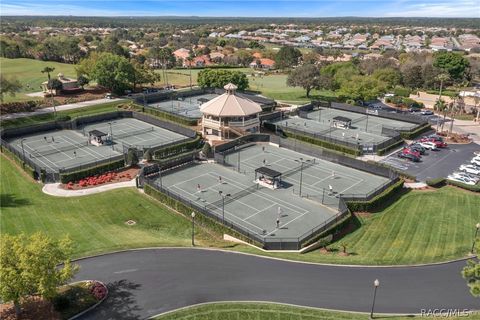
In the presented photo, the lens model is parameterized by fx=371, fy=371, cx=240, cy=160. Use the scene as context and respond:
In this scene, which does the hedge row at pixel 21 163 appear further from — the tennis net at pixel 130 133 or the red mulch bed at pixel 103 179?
the tennis net at pixel 130 133

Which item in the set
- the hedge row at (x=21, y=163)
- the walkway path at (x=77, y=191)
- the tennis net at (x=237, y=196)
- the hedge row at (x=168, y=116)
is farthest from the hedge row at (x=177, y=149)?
the tennis net at (x=237, y=196)

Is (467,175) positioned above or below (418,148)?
below

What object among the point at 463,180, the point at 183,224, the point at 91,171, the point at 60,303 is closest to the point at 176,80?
the point at 91,171

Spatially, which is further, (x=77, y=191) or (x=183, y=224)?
(x=77, y=191)

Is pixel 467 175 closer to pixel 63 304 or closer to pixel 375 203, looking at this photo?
pixel 375 203

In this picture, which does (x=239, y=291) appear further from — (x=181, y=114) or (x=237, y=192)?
(x=181, y=114)

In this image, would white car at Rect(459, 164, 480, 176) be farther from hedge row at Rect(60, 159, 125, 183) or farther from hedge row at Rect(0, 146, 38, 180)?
hedge row at Rect(0, 146, 38, 180)

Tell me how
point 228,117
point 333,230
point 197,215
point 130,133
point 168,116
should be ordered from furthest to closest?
point 168,116 < point 130,133 < point 228,117 < point 197,215 < point 333,230
